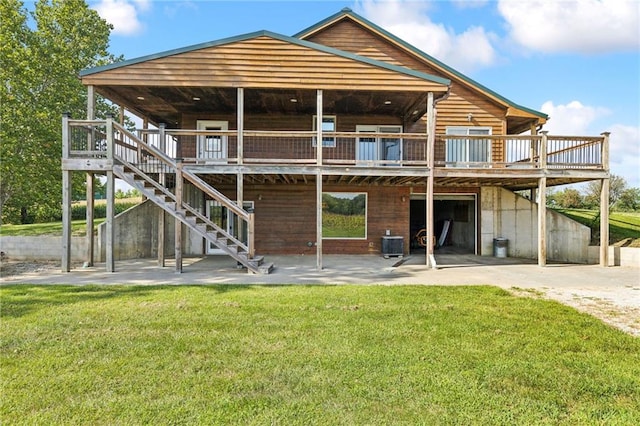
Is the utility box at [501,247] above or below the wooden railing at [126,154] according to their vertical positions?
below

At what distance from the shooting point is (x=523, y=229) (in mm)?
13555

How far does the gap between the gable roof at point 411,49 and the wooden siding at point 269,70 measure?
4573 millimetres

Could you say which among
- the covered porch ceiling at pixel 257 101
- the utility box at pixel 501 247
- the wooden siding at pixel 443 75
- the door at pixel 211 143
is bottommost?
the utility box at pixel 501 247

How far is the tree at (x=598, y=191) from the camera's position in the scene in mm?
24781

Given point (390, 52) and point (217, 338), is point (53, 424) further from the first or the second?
point (390, 52)

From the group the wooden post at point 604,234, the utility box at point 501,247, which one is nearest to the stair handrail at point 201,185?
the utility box at point 501,247

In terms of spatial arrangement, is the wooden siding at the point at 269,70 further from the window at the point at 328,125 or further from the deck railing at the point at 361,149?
the window at the point at 328,125

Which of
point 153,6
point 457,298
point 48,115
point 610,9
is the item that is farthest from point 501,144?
point 48,115

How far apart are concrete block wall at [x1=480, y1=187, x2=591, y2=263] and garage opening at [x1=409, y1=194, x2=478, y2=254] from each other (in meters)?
0.48

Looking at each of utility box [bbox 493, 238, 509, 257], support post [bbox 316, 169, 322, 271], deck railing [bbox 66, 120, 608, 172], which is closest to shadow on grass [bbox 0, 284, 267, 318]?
support post [bbox 316, 169, 322, 271]

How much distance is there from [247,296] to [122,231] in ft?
24.0

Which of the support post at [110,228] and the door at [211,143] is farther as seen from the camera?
the door at [211,143]

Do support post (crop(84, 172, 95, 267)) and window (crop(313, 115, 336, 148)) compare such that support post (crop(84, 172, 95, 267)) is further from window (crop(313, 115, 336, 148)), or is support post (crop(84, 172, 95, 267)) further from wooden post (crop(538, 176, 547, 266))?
wooden post (crop(538, 176, 547, 266))

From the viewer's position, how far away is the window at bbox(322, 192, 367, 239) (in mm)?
13367
